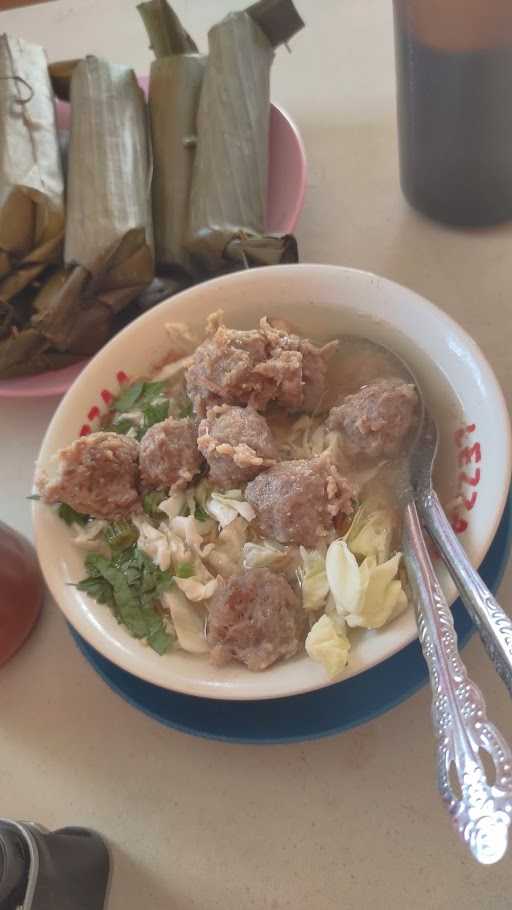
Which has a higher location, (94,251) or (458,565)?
(94,251)

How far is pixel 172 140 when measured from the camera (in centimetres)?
136

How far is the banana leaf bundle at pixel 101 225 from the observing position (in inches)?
48.1

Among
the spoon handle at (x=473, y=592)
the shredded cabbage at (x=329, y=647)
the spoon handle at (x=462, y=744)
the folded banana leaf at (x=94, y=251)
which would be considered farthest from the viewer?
the folded banana leaf at (x=94, y=251)

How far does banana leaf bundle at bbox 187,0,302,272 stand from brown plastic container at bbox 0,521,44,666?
541 millimetres

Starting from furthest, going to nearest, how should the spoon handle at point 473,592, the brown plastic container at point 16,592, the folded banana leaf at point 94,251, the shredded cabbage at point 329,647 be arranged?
the folded banana leaf at point 94,251 → the brown plastic container at point 16,592 → the shredded cabbage at point 329,647 → the spoon handle at point 473,592

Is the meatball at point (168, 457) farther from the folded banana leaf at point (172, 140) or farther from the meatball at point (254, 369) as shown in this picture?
the folded banana leaf at point (172, 140)

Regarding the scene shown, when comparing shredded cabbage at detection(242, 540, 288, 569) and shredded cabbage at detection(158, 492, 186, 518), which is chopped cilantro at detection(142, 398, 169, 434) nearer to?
shredded cabbage at detection(158, 492, 186, 518)

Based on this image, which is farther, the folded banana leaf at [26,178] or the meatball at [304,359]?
the folded banana leaf at [26,178]

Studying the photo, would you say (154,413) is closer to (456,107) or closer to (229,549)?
(229,549)

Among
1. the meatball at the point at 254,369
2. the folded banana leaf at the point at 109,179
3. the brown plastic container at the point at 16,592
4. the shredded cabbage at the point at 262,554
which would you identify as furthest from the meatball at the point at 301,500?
the folded banana leaf at the point at 109,179

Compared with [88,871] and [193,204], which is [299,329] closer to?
[193,204]

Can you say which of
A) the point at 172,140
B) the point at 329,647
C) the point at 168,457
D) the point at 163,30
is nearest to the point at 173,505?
the point at 168,457

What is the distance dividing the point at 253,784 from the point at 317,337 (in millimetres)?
601

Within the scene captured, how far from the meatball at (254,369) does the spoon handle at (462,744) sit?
328 mm
